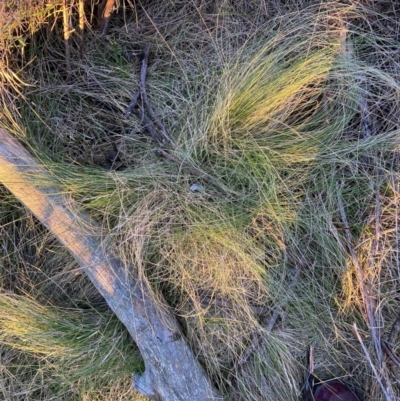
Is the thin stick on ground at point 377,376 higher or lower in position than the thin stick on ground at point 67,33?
lower

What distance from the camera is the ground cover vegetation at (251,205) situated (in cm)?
138

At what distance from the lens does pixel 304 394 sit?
4.66ft

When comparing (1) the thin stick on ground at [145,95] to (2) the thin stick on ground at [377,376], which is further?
(1) the thin stick on ground at [145,95]

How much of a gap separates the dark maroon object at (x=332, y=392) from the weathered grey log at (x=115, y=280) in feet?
0.98

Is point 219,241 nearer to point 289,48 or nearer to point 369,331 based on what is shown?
point 369,331

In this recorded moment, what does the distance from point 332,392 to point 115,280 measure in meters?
0.73

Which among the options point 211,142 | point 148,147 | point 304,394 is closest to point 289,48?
point 211,142

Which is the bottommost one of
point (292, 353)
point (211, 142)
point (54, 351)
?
point (292, 353)

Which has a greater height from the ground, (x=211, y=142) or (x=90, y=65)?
(x=90, y=65)

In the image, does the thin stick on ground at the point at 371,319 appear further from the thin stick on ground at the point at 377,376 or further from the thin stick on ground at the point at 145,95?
the thin stick on ground at the point at 145,95

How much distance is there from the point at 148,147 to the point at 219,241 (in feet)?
1.29

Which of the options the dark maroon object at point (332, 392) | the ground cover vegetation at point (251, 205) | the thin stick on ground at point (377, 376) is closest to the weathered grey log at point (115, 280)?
the ground cover vegetation at point (251, 205)

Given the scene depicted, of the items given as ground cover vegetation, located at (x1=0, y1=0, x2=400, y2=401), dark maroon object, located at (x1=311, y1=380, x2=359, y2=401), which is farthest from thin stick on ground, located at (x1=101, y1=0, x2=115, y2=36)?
dark maroon object, located at (x1=311, y1=380, x2=359, y2=401)

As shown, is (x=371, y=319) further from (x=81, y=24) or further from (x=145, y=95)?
(x=81, y=24)
